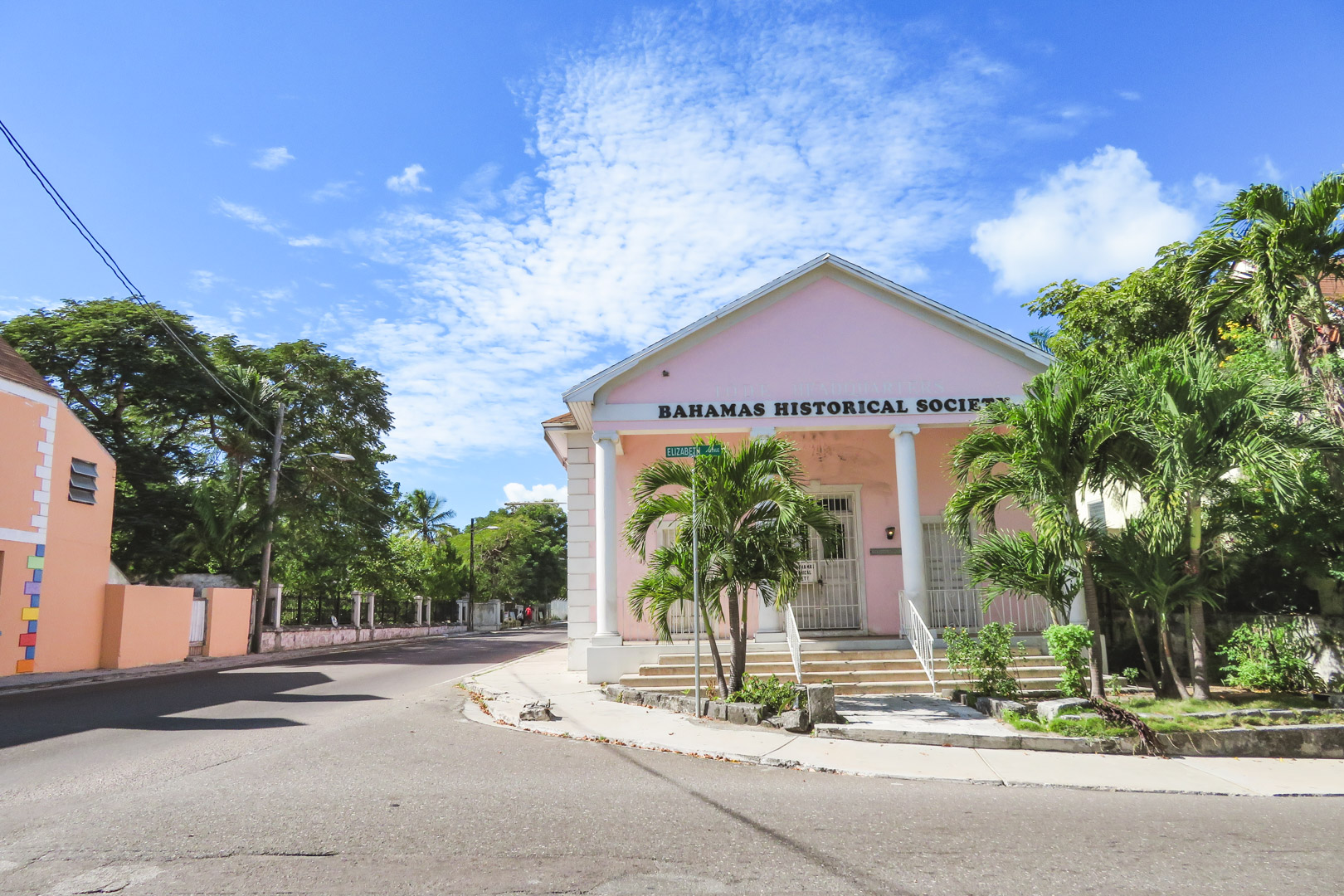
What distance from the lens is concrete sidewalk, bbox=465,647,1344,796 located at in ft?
22.5

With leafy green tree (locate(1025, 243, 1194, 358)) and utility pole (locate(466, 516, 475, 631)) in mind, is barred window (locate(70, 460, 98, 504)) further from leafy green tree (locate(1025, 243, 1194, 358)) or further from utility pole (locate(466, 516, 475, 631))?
utility pole (locate(466, 516, 475, 631))

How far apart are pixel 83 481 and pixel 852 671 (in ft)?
52.2

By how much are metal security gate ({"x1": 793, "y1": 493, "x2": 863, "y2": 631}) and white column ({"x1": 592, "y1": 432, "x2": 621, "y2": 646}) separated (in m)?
3.65

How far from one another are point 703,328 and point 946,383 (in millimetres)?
4481

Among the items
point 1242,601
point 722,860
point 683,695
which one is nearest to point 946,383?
point 1242,601

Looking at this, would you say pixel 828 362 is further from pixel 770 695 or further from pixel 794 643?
pixel 770 695

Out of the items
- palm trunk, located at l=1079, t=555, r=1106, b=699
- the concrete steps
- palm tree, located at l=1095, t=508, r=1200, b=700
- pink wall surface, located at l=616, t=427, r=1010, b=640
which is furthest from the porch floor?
pink wall surface, located at l=616, t=427, r=1010, b=640

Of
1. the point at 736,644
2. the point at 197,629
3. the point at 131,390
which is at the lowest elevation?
the point at 197,629

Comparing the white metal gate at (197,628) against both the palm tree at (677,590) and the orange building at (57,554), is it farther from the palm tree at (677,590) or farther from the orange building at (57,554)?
the palm tree at (677,590)

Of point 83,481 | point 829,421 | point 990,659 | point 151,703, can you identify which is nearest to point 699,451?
point 990,659

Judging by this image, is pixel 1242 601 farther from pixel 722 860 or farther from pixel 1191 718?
pixel 722 860

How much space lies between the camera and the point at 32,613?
15812 mm

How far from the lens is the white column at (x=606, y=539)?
14289 mm

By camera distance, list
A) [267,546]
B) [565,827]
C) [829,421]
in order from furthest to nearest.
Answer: [267,546] < [829,421] < [565,827]
